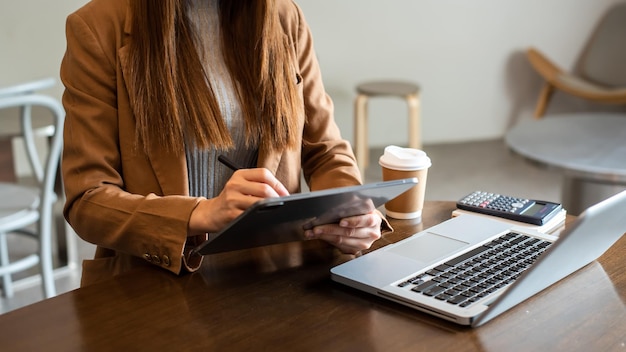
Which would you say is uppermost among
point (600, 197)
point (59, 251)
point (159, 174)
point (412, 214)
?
point (159, 174)

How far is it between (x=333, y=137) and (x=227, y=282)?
486mm

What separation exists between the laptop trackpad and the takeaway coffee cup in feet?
0.41

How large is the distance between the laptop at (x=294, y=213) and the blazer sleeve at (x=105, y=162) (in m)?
0.11

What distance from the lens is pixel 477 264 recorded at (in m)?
1.06

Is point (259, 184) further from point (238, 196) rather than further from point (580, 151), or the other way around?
point (580, 151)

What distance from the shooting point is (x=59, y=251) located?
303cm

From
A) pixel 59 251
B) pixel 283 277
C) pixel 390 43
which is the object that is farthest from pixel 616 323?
pixel 390 43

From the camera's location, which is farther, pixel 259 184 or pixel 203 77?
pixel 203 77

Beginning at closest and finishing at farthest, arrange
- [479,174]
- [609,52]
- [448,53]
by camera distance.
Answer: [479,174], [448,53], [609,52]

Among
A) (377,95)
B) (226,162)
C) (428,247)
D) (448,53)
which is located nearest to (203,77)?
(226,162)

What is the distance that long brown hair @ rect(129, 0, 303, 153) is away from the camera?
1.22 m

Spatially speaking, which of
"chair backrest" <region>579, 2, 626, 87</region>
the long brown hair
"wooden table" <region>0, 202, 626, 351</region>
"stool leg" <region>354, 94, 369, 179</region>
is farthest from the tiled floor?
"wooden table" <region>0, 202, 626, 351</region>

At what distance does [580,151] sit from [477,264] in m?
1.62

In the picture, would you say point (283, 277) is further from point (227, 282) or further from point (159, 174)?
point (159, 174)
